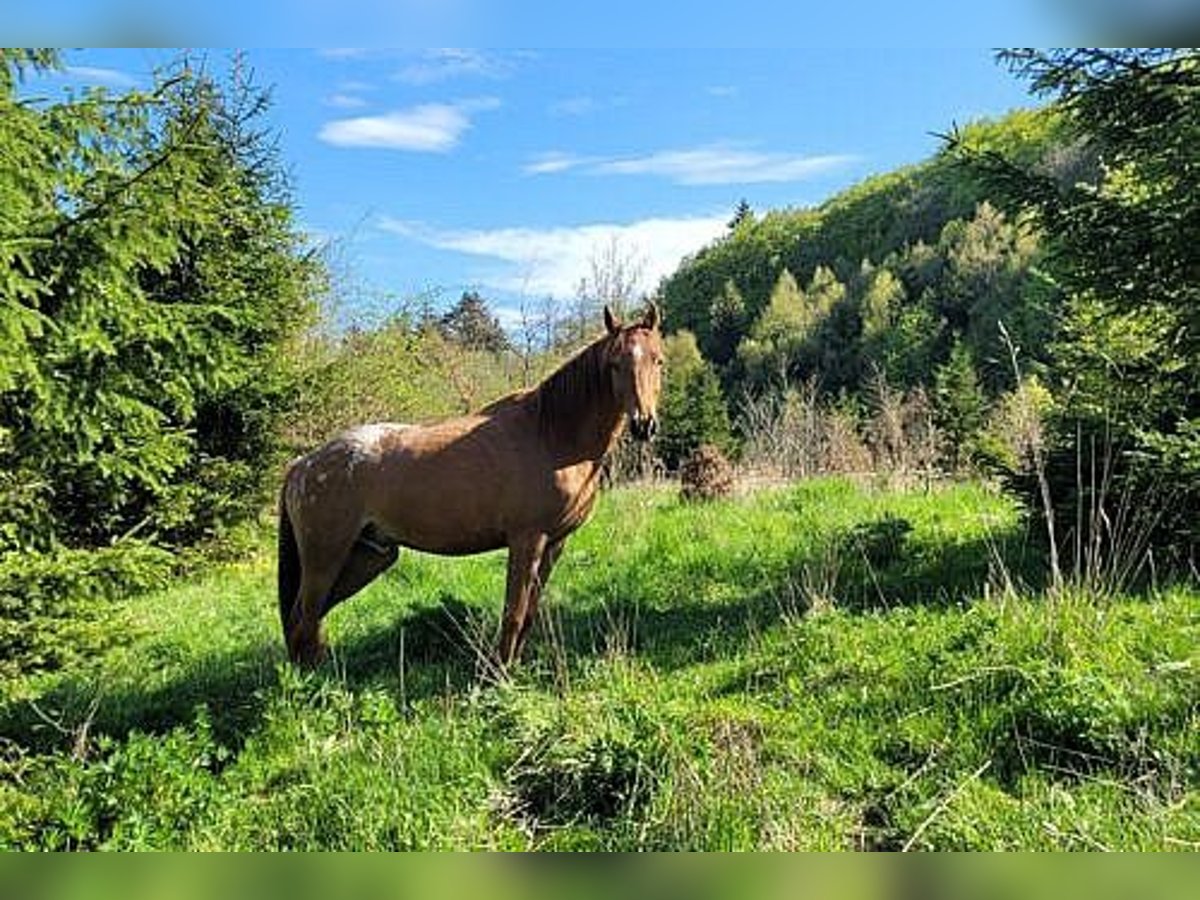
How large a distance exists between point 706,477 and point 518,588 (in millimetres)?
5711

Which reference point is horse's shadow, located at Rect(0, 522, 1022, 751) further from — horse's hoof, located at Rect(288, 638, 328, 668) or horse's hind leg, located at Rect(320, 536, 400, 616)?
horse's hind leg, located at Rect(320, 536, 400, 616)

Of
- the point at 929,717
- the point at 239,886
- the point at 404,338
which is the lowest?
the point at 929,717

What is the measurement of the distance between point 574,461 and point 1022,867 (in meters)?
4.61

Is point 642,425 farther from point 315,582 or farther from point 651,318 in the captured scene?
point 315,582

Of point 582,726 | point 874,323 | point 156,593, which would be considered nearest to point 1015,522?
point 582,726

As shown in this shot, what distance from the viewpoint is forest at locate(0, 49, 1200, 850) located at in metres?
3.75

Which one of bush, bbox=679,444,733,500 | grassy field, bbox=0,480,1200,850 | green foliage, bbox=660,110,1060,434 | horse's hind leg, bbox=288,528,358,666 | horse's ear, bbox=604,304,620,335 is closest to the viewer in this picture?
grassy field, bbox=0,480,1200,850

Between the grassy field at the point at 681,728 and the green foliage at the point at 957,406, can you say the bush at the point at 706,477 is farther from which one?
the grassy field at the point at 681,728

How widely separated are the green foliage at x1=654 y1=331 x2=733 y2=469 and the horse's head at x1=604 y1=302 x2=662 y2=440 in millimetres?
15856

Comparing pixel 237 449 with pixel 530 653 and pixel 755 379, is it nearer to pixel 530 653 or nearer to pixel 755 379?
pixel 530 653

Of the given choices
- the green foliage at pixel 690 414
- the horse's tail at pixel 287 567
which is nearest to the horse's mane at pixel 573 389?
the horse's tail at pixel 287 567

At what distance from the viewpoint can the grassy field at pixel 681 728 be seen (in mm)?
3539

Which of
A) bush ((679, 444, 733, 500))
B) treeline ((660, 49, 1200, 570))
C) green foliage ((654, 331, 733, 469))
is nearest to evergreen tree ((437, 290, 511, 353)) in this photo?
green foliage ((654, 331, 733, 469))

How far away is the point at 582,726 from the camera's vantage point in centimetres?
430
